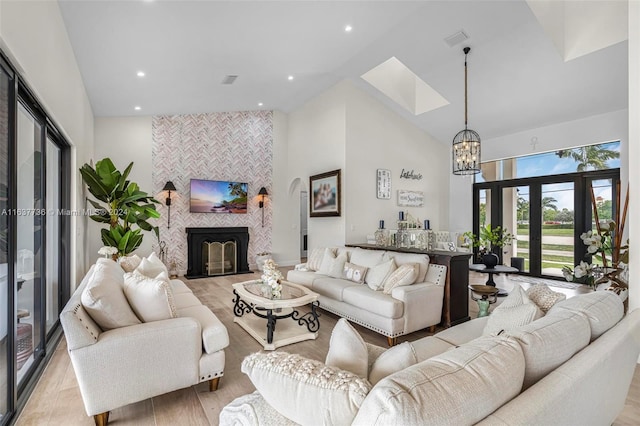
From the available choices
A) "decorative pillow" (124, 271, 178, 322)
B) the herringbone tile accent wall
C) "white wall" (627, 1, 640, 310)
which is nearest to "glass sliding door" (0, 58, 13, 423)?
"decorative pillow" (124, 271, 178, 322)

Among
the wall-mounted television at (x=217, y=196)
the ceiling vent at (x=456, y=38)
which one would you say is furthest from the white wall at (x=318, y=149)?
the ceiling vent at (x=456, y=38)

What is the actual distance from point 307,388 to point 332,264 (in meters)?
3.58

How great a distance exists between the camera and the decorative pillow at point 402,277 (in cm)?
350

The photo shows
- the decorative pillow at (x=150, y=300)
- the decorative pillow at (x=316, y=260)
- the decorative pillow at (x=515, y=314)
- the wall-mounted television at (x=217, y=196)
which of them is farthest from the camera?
the wall-mounted television at (x=217, y=196)

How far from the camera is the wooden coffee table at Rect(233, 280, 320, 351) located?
3.20 meters

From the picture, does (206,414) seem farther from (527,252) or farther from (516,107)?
(527,252)

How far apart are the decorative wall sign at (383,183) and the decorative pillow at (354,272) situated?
2656mm

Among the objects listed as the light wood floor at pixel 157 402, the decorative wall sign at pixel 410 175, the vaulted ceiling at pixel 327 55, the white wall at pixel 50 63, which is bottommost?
the light wood floor at pixel 157 402

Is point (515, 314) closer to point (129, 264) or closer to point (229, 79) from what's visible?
point (129, 264)

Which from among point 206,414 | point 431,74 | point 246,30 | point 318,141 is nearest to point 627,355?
point 206,414

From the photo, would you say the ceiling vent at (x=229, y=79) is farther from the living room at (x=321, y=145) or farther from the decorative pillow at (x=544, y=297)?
the decorative pillow at (x=544, y=297)

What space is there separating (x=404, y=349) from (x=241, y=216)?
269 inches

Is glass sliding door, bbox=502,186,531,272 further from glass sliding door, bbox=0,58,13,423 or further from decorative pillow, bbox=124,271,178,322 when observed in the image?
glass sliding door, bbox=0,58,13,423

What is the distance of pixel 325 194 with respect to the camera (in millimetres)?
6574
